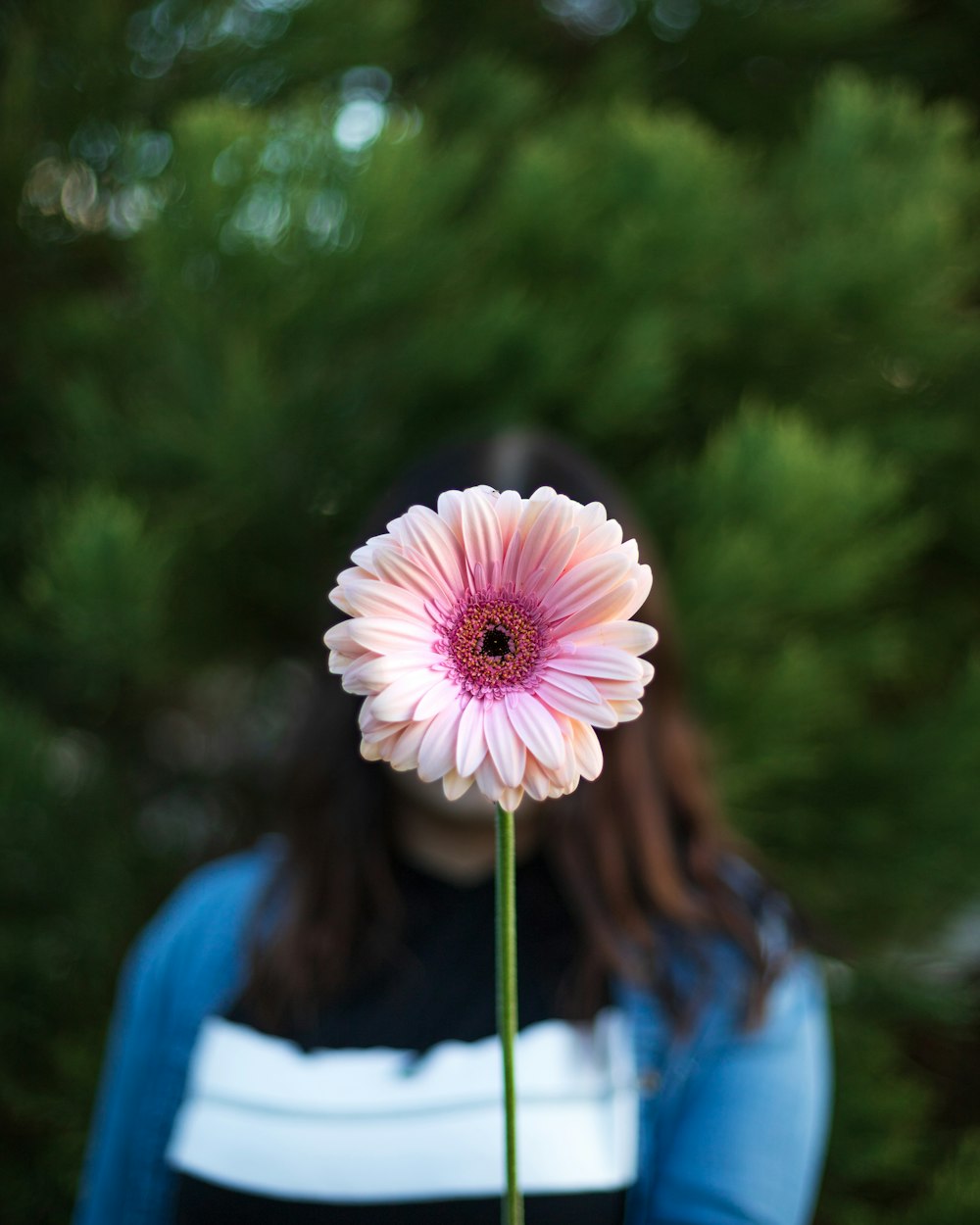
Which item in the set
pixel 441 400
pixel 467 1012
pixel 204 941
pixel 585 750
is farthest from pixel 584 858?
pixel 585 750

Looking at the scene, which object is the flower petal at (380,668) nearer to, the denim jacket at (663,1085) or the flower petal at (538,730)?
the flower petal at (538,730)

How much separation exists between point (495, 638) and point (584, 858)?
637mm

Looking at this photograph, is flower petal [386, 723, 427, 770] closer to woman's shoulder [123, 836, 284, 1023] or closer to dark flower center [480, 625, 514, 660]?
dark flower center [480, 625, 514, 660]

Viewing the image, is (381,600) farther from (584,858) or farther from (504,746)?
(584,858)

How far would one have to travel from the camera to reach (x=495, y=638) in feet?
0.85

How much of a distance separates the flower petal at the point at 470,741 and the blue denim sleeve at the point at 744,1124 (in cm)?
59

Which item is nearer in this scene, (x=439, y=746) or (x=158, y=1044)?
(x=439, y=746)

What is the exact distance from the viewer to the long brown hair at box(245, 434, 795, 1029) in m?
0.82

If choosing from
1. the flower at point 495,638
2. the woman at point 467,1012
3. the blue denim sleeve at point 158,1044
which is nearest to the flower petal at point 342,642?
the flower at point 495,638

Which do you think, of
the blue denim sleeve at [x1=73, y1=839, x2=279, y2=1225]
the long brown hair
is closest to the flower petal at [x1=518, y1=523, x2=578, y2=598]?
the long brown hair

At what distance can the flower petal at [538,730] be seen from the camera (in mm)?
247

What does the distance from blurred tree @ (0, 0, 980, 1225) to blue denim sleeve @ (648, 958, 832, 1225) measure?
0.36m

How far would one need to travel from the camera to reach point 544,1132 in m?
0.73

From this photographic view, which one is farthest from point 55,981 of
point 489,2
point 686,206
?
point 489,2
